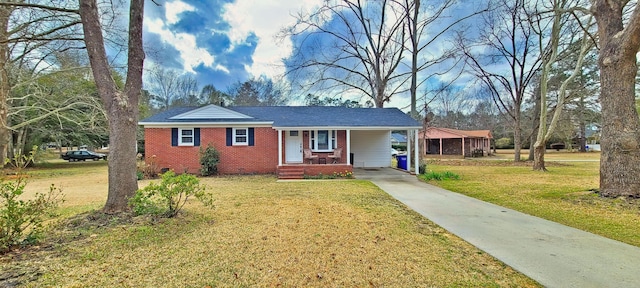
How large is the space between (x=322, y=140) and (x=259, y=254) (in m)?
12.0

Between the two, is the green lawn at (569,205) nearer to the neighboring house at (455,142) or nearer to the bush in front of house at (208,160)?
the bush in front of house at (208,160)

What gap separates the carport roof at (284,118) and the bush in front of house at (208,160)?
1.47 m

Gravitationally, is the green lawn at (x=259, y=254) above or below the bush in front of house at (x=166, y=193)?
below

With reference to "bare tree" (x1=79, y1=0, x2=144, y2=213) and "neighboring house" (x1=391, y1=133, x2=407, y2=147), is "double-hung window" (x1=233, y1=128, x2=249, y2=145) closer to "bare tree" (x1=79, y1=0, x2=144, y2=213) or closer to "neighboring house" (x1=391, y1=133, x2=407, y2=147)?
"bare tree" (x1=79, y1=0, x2=144, y2=213)

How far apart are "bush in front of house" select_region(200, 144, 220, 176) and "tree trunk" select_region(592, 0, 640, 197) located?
47.7ft

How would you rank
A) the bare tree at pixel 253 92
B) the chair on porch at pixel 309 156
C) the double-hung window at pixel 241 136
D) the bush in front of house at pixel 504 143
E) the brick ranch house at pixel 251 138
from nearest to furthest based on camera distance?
the brick ranch house at pixel 251 138 → the chair on porch at pixel 309 156 → the double-hung window at pixel 241 136 → the bare tree at pixel 253 92 → the bush in front of house at pixel 504 143

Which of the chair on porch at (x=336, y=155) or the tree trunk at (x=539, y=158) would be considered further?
the tree trunk at (x=539, y=158)

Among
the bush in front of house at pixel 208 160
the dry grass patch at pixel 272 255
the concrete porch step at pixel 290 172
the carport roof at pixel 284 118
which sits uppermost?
the carport roof at pixel 284 118

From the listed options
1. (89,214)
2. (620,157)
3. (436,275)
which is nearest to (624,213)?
(620,157)

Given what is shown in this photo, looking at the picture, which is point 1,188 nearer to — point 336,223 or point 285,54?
point 336,223

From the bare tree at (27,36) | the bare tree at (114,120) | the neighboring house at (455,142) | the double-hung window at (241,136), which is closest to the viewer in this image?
the bare tree at (114,120)

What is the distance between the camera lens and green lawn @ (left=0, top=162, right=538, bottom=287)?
325cm

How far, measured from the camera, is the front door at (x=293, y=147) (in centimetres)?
1562

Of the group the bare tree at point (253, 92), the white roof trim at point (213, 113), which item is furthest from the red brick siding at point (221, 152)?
the bare tree at point (253, 92)
